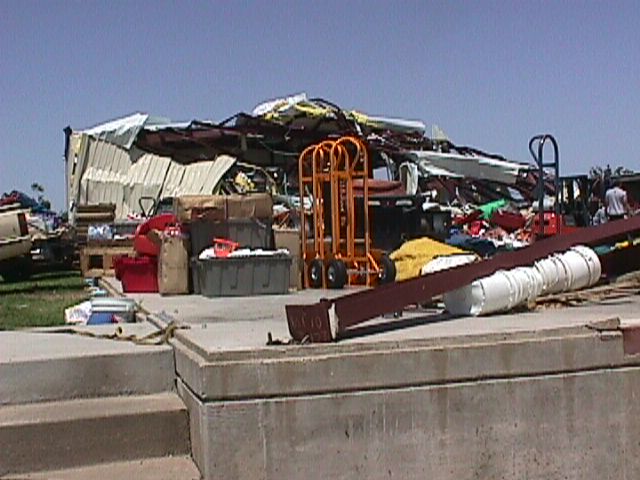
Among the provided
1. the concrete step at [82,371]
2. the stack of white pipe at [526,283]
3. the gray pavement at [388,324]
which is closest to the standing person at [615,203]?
the stack of white pipe at [526,283]

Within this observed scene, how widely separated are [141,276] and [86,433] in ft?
13.3

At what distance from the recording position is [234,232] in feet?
26.7

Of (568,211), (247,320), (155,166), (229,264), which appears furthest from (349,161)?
(155,166)

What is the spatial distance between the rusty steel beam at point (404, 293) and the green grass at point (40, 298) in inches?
180

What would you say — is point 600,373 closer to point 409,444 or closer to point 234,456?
point 409,444

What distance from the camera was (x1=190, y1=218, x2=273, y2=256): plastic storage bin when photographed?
8.04m

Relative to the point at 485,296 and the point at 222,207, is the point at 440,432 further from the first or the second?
the point at 222,207

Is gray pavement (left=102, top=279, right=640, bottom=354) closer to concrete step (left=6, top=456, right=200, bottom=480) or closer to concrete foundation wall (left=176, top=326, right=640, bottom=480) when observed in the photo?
concrete foundation wall (left=176, top=326, right=640, bottom=480)

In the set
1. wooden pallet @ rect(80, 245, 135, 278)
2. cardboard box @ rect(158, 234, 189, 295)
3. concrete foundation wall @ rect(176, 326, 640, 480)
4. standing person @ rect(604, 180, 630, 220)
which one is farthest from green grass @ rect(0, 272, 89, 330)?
standing person @ rect(604, 180, 630, 220)

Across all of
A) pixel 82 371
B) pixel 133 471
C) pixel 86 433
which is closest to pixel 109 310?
pixel 82 371

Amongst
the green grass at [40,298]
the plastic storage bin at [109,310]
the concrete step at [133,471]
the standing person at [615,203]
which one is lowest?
the concrete step at [133,471]

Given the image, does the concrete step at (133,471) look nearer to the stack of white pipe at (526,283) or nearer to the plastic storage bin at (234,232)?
the stack of white pipe at (526,283)

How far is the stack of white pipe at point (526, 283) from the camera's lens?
17.3 ft

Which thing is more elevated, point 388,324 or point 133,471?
point 388,324
